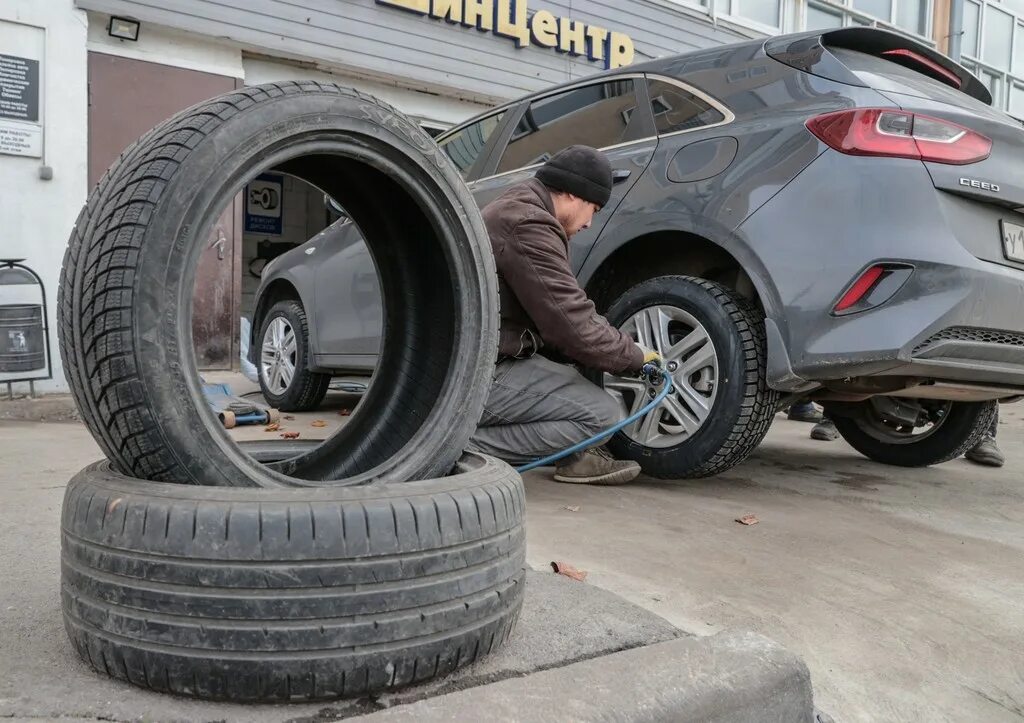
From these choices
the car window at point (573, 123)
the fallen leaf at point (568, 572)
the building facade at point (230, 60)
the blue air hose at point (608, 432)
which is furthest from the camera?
the building facade at point (230, 60)

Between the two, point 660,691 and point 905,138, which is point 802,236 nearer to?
point 905,138

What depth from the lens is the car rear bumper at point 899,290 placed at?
8.97 ft

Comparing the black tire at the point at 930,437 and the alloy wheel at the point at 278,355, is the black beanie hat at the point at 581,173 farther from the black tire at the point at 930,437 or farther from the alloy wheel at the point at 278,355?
the alloy wheel at the point at 278,355

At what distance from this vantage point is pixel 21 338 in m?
5.94

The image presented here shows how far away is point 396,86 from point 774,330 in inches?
259

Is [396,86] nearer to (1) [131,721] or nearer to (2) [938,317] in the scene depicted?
(2) [938,317]

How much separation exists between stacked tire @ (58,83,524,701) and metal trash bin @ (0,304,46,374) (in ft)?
16.5

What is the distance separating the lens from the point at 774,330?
9.84 ft

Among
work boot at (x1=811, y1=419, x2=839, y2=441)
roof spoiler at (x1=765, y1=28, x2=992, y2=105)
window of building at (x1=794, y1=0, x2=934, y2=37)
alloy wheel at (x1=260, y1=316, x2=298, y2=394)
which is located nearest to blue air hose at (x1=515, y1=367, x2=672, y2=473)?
roof spoiler at (x1=765, y1=28, x2=992, y2=105)

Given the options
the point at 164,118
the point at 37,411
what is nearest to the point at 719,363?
the point at 37,411

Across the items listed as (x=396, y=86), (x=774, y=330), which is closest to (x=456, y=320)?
(x=774, y=330)

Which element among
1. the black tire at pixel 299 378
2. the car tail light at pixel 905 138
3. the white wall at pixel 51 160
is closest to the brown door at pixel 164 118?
the white wall at pixel 51 160

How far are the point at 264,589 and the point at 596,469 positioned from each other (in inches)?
84.9

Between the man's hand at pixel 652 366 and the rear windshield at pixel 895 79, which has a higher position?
the rear windshield at pixel 895 79
